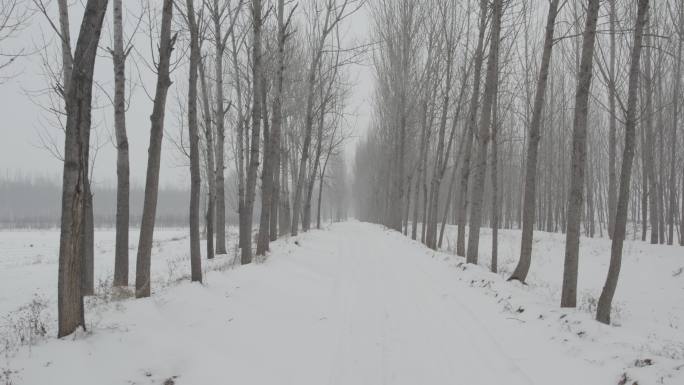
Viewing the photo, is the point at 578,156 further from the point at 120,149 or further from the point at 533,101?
the point at 533,101

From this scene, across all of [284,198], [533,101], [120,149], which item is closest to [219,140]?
[120,149]

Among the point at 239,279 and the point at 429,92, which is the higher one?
the point at 429,92

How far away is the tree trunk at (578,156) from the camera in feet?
21.1

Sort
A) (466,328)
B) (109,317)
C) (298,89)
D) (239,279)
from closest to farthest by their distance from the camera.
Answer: (109,317)
(466,328)
(239,279)
(298,89)

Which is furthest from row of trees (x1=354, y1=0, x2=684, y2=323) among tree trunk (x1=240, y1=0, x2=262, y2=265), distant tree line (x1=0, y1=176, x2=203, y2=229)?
distant tree line (x1=0, y1=176, x2=203, y2=229)

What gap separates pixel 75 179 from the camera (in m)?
3.95

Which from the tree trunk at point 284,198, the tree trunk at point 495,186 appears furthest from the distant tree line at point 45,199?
the tree trunk at point 495,186

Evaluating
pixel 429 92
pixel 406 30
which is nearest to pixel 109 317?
pixel 429 92

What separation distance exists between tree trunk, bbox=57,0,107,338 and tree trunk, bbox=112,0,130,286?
502 cm

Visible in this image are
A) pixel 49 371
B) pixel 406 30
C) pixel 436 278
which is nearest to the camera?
pixel 49 371

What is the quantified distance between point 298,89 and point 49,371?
18300 mm

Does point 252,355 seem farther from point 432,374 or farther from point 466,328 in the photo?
point 466,328

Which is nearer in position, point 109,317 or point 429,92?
point 109,317

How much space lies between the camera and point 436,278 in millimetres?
9562
